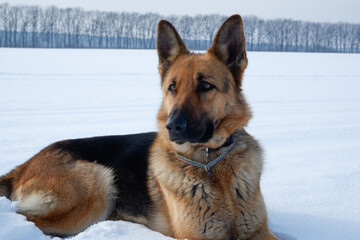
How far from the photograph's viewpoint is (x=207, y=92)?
9.29ft

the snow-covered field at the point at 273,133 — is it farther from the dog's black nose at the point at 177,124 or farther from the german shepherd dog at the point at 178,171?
the dog's black nose at the point at 177,124

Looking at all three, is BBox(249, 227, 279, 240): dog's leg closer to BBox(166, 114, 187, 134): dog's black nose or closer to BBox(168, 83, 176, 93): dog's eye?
BBox(166, 114, 187, 134): dog's black nose

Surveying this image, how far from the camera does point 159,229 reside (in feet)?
9.90

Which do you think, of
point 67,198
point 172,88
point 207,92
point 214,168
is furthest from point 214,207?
point 67,198

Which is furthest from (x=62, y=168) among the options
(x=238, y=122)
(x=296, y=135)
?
(x=296, y=135)

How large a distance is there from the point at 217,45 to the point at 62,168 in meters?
1.87

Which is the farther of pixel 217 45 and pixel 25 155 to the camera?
pixel 25 155

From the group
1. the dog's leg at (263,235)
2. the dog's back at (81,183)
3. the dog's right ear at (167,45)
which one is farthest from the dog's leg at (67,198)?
the dog's leg at (263,235)

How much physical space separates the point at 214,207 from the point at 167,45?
1599 millimetres

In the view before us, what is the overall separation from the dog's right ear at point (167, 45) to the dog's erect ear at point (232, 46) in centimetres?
33

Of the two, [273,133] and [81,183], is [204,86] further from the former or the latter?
[273,133]

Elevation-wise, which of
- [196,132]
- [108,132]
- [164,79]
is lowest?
[108,132]

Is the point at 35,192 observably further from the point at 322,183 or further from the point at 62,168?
the point at 322,183

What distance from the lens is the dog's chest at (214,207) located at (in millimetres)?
2605
